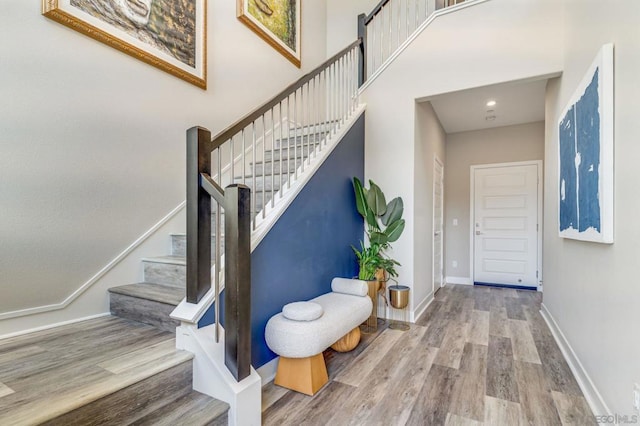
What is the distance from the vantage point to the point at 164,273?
2328mm

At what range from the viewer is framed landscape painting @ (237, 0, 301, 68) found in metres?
3.43

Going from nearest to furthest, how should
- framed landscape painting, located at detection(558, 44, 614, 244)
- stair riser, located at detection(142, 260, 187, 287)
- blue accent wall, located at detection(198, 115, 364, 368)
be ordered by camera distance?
framed landscape painting, located at detection(558, 44, 614, 244), blue accent wall, located at detection(198, 115, 364, 368), stair riser, located at detection(142, 260, 187, 287)

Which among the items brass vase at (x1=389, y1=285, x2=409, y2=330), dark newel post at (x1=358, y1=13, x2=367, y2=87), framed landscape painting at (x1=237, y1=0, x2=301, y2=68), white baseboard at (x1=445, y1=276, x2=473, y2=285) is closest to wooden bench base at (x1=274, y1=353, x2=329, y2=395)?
brass vase at (x1=389, y1=285, x2=409, y2=330)

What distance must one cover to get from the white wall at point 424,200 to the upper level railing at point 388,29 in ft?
2.81

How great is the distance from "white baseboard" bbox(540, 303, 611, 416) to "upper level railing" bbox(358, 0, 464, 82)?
338 cm

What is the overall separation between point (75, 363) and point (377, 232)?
8.84 ft

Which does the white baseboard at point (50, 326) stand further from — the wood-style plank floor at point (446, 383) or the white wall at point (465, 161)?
the white wall at point (465, 161)

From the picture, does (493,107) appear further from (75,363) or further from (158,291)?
(75,363)

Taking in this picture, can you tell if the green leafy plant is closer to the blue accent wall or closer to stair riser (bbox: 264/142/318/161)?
the blue accent wall

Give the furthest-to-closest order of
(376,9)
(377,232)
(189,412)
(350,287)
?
(376,9) < (377,232) < (350,287) < (189,412)

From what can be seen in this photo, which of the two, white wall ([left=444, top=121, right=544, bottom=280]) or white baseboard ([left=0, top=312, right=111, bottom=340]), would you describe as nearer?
white baseboard ([left=0, top=312, right=111, bottom=340])

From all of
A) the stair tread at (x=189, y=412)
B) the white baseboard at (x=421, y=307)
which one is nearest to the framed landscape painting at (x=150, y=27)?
the stair tread at (x=189, y=412)

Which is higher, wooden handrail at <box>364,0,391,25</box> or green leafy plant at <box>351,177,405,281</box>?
wooden handrail at <box>364,0,391,25</box>

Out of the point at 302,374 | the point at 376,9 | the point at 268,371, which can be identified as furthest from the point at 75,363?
the point at 376,9
